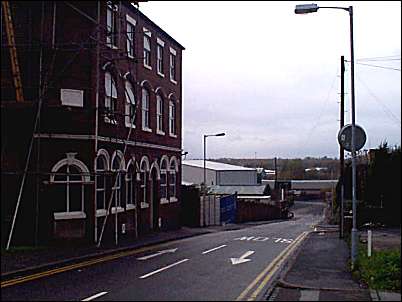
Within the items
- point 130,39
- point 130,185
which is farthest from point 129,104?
point 130,185

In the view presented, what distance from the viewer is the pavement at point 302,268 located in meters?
13.2

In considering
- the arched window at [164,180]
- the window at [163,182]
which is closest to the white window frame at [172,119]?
the arched window at [164,180]

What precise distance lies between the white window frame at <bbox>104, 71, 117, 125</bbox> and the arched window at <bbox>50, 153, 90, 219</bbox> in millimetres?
2684

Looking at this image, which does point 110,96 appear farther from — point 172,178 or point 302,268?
point 302,268

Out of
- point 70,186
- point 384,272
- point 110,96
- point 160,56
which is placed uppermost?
point 160,56

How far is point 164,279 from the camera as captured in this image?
15.7 metres

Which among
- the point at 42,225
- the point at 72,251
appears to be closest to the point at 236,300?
the point at 72,251

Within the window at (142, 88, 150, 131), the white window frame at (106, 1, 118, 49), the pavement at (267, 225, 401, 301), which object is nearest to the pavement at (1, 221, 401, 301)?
the pavement at (267, 225, 401, 301)

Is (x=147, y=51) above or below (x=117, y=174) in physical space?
above

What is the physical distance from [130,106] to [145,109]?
2679mm

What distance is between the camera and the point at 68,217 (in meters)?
24.3

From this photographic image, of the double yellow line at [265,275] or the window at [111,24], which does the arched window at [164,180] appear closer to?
the window at [111,24]

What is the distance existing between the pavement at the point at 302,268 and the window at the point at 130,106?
207 inches

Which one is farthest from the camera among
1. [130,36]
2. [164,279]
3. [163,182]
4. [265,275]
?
[163,182]
